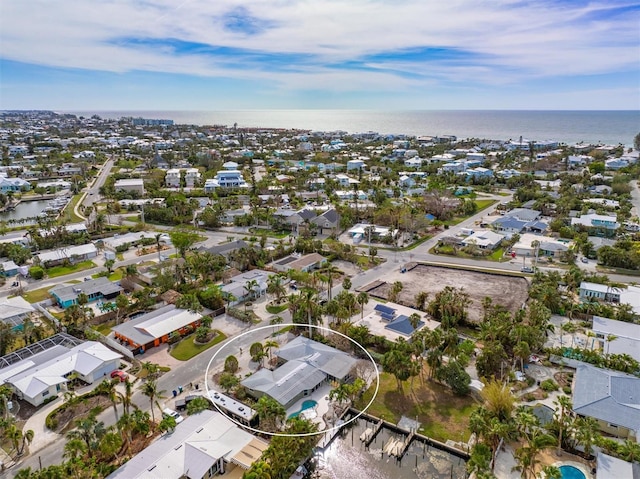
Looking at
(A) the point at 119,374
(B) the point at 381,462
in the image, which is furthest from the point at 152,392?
(B) the point at 381,462

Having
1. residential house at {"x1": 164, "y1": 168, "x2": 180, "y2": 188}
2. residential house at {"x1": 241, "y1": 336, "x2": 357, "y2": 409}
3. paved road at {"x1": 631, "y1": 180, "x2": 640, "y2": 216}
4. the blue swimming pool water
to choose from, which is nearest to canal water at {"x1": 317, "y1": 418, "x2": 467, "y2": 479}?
residential house at {"x1": 241, "y1": 336, "x2": 357, "y2": 409}

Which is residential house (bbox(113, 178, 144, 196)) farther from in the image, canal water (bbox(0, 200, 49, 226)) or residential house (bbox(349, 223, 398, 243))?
→ residential house (bbox(349, 223, 398, 243))

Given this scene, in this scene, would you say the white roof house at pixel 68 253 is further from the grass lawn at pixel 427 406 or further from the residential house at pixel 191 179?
the residential house at pixel 191 179

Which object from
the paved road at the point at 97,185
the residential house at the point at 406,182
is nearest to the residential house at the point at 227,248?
the paved road at the point at 97,185

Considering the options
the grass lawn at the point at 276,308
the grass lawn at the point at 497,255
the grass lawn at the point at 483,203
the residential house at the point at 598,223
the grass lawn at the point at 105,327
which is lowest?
the grass lawn at the point at 105,327

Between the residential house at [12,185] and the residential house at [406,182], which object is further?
the residential house at [406,182]

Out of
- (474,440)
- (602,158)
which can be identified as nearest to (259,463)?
(474,440)

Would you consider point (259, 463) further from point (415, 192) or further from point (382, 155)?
point (382, 155)
